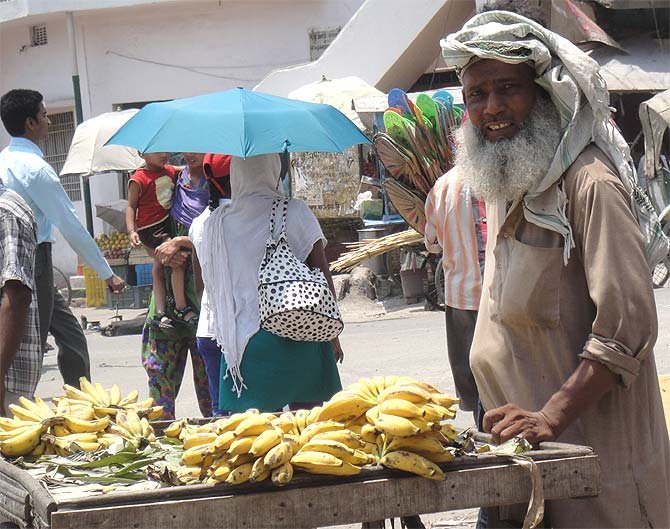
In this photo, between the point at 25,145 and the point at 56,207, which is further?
the point at 25,145

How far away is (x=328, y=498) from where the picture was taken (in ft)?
8.55

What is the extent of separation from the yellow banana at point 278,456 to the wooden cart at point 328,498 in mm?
54

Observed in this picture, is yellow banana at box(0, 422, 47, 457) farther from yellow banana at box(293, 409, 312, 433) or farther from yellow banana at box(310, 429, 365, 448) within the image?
yellow banana at box(310, 429, 365, 448)

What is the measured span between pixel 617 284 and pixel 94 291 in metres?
16.6

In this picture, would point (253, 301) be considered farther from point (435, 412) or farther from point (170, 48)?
point (170, 48)

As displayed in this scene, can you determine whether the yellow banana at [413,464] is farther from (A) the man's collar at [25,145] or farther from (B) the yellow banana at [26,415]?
(A) the man's collar at [25,145]

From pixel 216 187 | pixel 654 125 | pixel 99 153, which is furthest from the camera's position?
pixel 99 153

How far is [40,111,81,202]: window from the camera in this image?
21266mm

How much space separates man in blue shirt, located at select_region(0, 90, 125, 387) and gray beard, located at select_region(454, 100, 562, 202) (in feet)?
13.0

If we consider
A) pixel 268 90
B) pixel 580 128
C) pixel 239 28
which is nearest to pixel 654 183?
pixel 268 90

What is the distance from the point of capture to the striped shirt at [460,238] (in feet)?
18.6

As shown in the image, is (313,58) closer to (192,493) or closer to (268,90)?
(268,90)

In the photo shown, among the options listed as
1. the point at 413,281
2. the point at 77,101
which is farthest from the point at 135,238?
the point at 77,101

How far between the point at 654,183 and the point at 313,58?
25.0 feet
